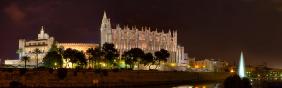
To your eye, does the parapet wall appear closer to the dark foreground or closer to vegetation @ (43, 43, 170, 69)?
the dark foreground

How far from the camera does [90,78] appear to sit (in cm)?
7975

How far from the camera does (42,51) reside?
14650cm

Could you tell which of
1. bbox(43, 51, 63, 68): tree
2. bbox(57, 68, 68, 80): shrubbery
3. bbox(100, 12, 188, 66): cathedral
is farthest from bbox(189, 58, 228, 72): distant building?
bbox(57, 68, 68, 80): shrubbery

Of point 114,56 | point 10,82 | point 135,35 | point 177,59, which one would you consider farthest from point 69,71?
point 177,59

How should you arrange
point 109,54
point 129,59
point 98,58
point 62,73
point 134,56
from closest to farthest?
point 62,73
point 109,54
point 98,58
point 134,56
point 129,59

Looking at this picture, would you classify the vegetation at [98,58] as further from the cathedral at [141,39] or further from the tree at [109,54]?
the cathedral at [141,39]

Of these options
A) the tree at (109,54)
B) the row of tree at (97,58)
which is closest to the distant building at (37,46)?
the row of tree at (97,58)

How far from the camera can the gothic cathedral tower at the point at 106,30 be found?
13900 cm

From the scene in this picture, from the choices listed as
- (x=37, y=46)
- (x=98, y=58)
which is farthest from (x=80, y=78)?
(x=37, y=46)

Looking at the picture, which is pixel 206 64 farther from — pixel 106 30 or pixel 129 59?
pixel 129 59

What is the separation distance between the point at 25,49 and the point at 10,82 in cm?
8558

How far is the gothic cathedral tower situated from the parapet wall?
32.0 metres

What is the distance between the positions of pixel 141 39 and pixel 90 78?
68.2 m

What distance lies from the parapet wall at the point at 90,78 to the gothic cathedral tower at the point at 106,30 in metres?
32.0
